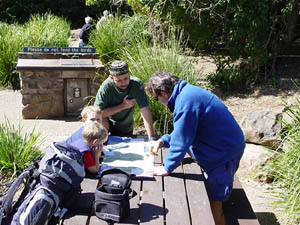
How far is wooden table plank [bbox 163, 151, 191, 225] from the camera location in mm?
2422

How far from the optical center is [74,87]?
6.99 meters

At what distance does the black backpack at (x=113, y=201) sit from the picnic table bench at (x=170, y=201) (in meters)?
0.04

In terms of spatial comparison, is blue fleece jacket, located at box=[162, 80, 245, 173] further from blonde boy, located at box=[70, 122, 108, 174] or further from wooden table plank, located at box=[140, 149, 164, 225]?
blonde boy, located at box=[70, 122, 108, 174]

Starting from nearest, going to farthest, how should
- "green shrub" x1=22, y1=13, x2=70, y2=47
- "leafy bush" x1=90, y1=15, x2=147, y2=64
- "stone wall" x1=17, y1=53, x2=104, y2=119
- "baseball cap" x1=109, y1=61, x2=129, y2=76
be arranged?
"baseball cap" x1=109, y1=61, x2=129, y2=76
"stone wall" x1=17, y1=53, x2=104, y2=119
"leafy bush" x1=90, y1=15, x2=147, y2=64
"green shrub" x1=22, y1=13, x2=70, y2=47

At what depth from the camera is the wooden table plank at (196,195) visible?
245 cm

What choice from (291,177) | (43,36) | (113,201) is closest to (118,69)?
(113,201)

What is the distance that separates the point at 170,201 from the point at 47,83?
4749mm

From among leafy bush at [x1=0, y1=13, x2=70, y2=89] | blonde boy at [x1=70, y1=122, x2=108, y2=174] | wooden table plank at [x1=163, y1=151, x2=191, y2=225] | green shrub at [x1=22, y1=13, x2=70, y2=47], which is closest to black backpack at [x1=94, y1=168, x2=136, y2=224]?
wooden table plank at [x1=163, y1=151, x2=191, y2=225]

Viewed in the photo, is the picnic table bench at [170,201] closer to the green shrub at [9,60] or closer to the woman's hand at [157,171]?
the woman's hand at [157,171]

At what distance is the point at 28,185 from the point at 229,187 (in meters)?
1.42

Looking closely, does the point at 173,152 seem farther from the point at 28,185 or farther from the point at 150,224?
the point at 28,185

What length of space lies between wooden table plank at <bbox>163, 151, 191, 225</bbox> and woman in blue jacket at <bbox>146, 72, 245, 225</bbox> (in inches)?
3.6

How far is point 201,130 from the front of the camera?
2932 millimetres

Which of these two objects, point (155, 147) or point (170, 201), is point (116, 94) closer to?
point (155, 147)
